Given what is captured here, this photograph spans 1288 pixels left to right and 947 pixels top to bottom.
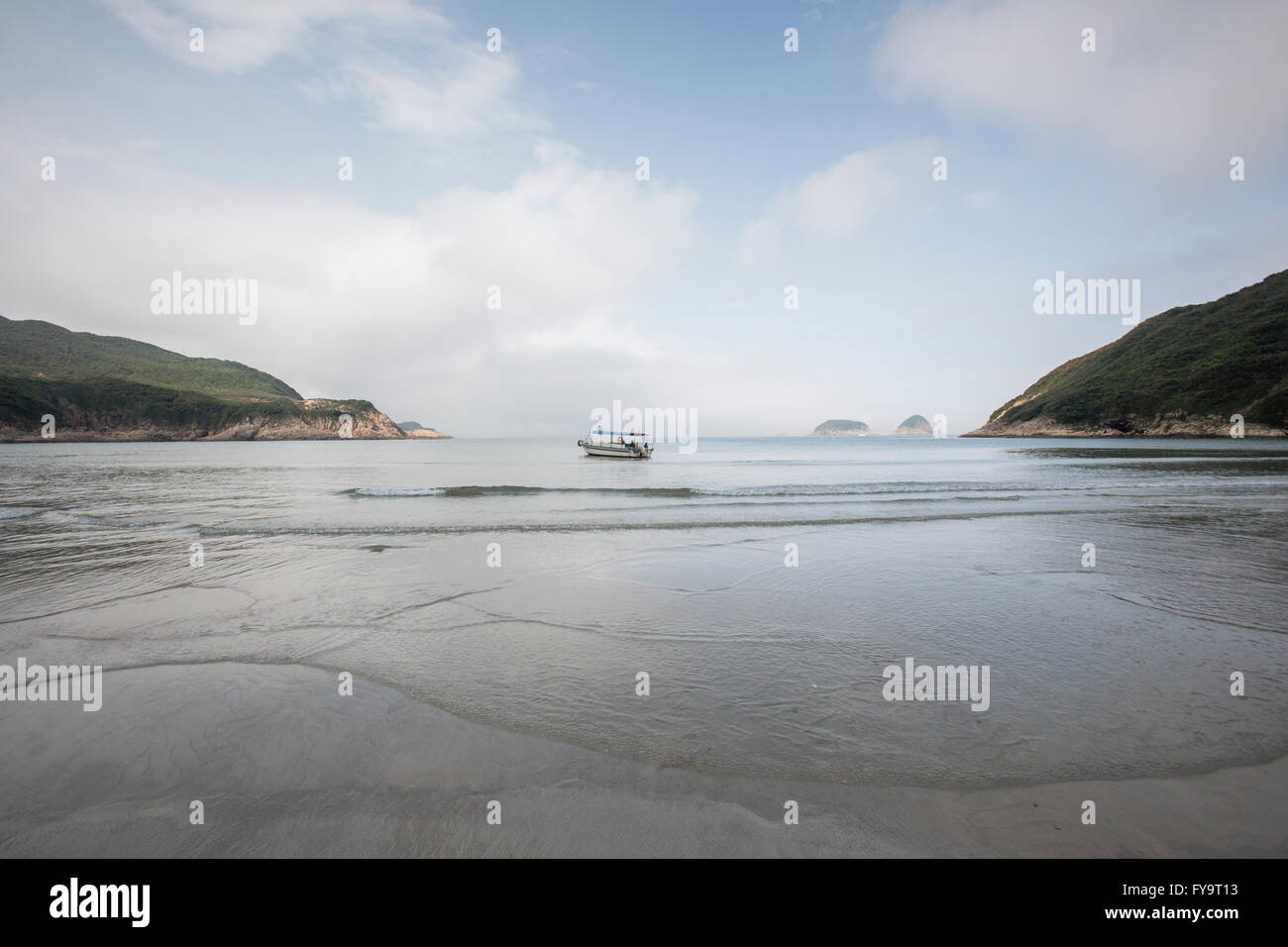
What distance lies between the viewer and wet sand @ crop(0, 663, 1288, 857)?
9.12 ft

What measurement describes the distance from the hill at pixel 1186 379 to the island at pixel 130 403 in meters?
197

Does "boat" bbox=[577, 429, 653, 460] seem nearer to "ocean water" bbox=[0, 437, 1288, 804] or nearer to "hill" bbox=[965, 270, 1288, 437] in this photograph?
"ocean water" bbox=[0, 437, 1288, 804]

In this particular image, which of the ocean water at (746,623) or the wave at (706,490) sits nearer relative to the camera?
the ocean water at (746,623)

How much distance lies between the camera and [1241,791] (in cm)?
314

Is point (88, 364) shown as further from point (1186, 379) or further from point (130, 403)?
point (1186, 379)

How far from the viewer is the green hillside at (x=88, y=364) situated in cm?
13870

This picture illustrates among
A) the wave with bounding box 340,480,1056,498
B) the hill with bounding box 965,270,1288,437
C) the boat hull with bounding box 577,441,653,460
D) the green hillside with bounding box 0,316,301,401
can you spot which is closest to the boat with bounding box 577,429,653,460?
the boat hull with bounding box 577,441,653,460

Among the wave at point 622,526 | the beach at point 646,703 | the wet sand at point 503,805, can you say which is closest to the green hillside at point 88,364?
the wave at point 622,526

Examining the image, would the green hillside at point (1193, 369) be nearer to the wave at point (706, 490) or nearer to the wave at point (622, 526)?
the wave at point (706, 490)

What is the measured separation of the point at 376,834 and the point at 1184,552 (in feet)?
49.1
